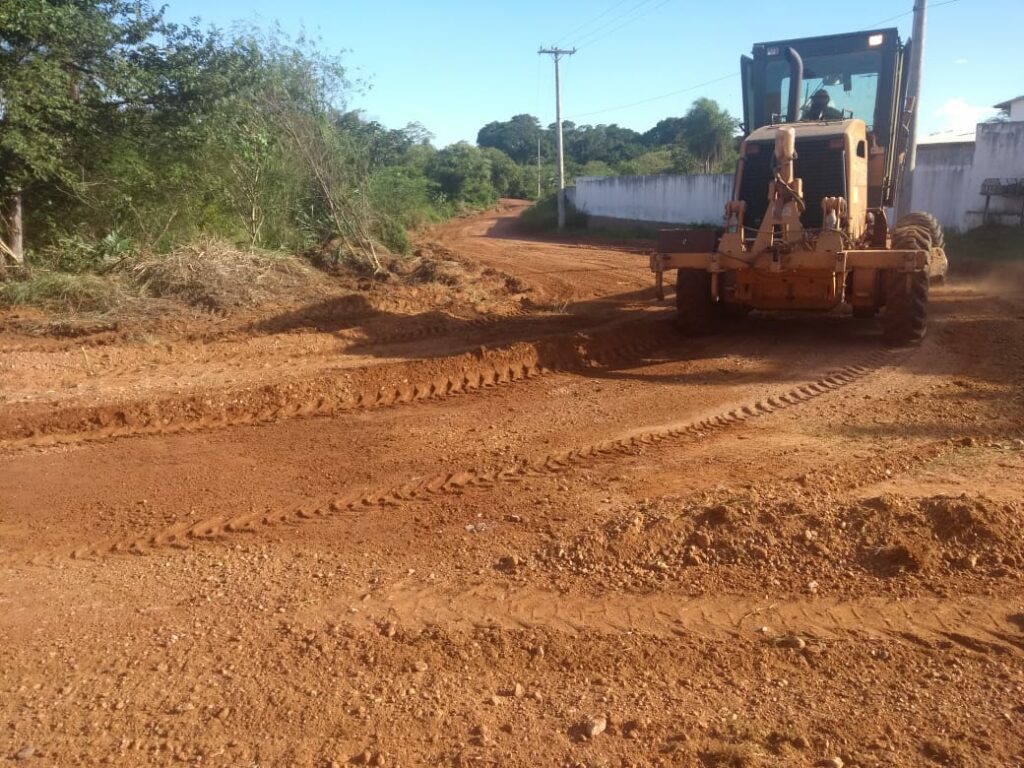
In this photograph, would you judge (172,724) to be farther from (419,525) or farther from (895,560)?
(895,560)

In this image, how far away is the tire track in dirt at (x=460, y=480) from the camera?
519 centimetres

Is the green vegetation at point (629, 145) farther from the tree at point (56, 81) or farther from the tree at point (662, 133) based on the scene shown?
the tree at point (56, 81)

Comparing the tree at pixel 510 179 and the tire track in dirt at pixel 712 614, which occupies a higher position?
the tree at pixel 510 179

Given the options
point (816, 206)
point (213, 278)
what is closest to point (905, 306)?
point (816, 206)

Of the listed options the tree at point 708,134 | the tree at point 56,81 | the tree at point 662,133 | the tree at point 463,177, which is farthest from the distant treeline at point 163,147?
the tree at point 662,133

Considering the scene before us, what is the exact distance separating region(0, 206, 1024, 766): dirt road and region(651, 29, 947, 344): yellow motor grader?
1122 millimetres

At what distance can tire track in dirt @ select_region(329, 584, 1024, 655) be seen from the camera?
3.81 m

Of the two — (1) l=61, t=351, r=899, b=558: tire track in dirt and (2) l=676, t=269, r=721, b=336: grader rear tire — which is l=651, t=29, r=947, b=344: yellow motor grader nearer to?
(2) l=676, t=269, r=721, b=336: grader rear tire

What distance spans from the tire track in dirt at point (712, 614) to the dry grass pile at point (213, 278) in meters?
9.94

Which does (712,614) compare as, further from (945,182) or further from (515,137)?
(515,137)

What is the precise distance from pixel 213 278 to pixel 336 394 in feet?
20.7

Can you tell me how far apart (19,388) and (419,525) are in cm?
606

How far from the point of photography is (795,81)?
10.6m

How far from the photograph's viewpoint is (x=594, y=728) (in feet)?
10.6
